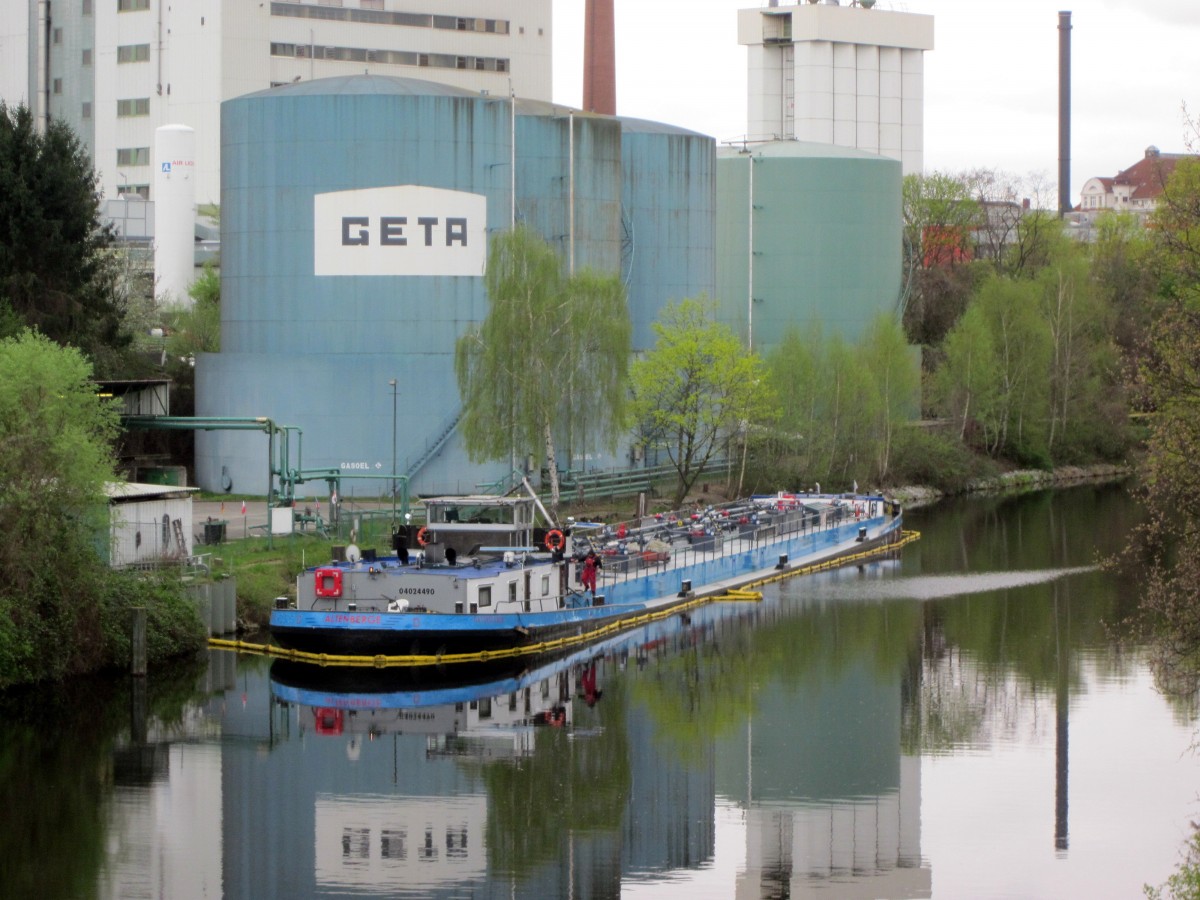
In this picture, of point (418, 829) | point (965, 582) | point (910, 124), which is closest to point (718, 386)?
point (965, 582)

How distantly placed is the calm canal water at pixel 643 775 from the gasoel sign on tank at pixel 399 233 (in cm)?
1831

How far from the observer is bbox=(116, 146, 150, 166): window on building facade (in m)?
108

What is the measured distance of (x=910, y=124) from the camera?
124 metres

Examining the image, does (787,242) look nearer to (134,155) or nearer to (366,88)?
(366,88)

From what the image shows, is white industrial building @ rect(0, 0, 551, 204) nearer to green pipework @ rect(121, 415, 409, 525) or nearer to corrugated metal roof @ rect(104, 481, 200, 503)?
green pipework @ rect(121, 415, 409, 525)

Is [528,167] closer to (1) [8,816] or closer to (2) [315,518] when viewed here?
(2) [315,518]

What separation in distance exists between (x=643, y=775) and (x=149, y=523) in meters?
15.4

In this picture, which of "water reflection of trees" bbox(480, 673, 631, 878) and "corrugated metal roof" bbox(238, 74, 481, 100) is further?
"corrugated metal roof" bbox(238, 74, 481, 100)

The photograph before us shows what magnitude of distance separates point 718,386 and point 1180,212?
3935cm

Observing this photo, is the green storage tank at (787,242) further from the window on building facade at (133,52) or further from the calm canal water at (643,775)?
the window on building facade at (133,52)

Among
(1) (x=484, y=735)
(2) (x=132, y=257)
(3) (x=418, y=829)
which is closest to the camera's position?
(3) (x=418, y=829)

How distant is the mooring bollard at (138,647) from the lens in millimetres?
36188

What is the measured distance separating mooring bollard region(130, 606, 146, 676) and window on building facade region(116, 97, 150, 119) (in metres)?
74.7

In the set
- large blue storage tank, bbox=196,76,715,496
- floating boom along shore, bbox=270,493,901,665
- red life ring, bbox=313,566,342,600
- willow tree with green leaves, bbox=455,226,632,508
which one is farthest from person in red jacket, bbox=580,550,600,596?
large blue storage tank, bbox=196,76,715,496
